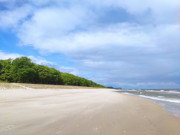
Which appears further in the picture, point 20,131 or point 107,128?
point 107,128

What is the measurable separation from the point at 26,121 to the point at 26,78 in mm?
60076

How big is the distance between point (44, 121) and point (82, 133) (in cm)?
181

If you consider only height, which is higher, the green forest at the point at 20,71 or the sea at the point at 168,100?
the green forest at the point at 20,71

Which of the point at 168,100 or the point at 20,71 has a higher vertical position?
the point at 20,71

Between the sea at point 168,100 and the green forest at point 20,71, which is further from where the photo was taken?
the green forest at point 20,71

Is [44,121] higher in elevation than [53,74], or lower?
lower

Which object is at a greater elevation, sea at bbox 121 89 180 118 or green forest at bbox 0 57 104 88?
green forest at bbox 0 57 104 88

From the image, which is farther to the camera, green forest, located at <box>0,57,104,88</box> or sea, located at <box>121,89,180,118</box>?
green forest, located at <box>0,57,104,88</box>

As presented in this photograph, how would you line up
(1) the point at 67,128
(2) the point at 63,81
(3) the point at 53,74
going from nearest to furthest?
(1) the point at 67,128 < (3) the point at 53,74 < (2) the point at 63,81

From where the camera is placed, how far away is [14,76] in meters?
57.9

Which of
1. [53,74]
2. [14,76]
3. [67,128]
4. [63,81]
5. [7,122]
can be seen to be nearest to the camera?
[67,128]

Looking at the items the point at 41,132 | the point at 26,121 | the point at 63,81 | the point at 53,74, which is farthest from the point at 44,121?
the point at 63,81

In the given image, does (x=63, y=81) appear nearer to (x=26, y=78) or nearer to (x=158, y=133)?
(x=26, y=78)

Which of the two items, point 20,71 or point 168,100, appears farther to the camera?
point 20,71
